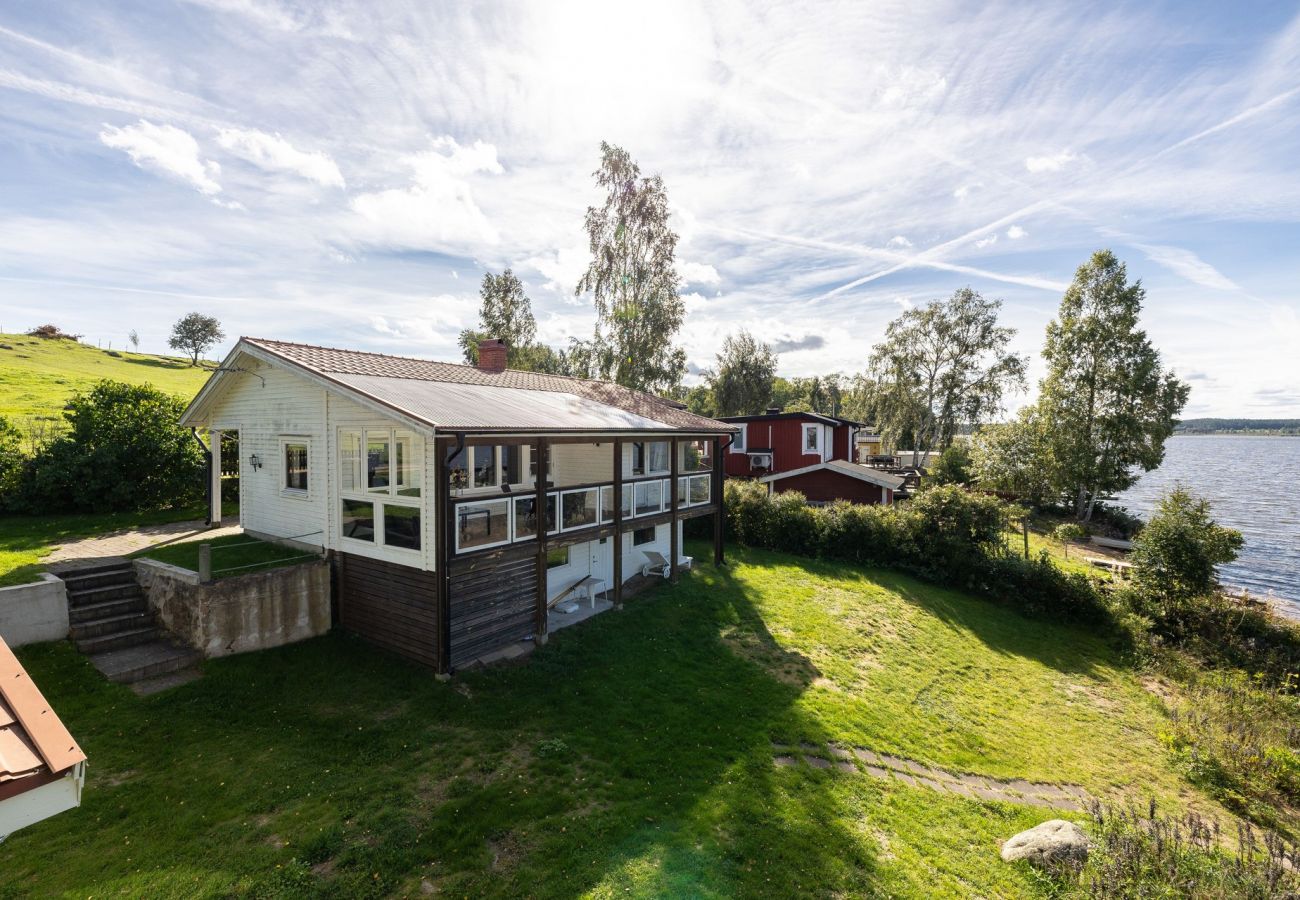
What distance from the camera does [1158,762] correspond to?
10.8 metres

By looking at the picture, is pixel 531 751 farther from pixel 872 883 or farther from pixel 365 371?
pixel 365 371

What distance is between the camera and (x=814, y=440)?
3147cm

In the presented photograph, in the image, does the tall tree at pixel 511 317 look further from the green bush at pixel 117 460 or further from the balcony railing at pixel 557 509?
the balcony railing at pixel 557 509

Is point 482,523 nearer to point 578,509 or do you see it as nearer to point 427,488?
point 427,488

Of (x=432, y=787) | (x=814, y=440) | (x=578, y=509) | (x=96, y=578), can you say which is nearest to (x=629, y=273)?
(x=814, y=440)

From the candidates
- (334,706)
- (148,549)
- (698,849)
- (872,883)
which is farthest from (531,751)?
(148,549)

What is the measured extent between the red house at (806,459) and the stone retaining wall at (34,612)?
22.0 metres

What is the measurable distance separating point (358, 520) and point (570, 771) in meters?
6.23

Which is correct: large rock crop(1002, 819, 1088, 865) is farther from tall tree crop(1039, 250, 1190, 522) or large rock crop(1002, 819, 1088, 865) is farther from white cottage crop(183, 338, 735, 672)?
tall tree crop(1039, 250, 1190, 522)

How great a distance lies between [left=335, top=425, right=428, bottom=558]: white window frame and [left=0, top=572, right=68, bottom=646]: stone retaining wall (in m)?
4.16

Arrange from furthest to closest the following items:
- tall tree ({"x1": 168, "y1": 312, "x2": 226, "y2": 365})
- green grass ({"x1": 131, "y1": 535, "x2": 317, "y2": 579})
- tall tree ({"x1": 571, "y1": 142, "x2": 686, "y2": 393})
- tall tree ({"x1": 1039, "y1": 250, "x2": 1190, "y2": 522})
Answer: tall tree ({"x1": 168, "y1": 312, "x2": 226, "y2": 365}) < tall tree ({"x1": 1039, "y1": 250, "x2": 1190, "y2": 522}) < tall tree ({"x1": 571, "y1": 142, "x2": 686, "y2": 393}) < green grass ({"x1": 131, "y1": 535, "x2": 317, "y2": 579})

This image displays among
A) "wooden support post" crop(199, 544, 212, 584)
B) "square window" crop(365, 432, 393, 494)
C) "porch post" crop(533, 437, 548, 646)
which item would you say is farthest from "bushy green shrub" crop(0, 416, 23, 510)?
"porch post" crop(533, 437, 548, 646)

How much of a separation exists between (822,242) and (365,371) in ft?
92.7

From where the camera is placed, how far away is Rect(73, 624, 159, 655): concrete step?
9289 millimetres
